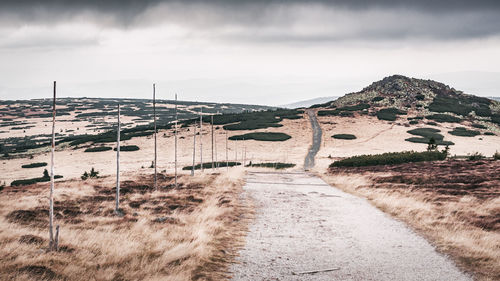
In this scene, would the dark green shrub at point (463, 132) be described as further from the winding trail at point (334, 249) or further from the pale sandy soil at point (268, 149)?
the winding trail at point (334, 249)

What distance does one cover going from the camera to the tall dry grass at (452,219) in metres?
9.95

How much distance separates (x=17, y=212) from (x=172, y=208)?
7.19 metres

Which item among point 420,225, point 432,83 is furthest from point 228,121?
point 420,225

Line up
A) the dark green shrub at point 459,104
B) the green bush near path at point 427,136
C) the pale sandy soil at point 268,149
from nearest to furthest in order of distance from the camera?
the pale sandy soil at point 268,149, the green bush near path at point 427,136, the dark green shrub at point 459,104

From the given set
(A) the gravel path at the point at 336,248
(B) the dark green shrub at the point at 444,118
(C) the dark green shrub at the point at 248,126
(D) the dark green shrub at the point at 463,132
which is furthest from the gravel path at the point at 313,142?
(A) the gravel path at the point at 336,248

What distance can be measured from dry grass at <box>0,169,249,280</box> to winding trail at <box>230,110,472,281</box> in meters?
0.90

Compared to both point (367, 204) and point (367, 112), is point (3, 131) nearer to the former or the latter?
point (367, 112)

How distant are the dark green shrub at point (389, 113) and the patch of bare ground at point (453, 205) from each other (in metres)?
73.8

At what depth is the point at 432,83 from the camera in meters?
147

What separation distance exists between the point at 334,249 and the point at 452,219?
6847 millimetres

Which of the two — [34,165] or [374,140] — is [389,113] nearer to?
[374,140]

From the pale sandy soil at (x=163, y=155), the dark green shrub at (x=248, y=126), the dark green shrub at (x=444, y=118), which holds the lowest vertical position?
the pale sandy soil at (x=163, y=155)

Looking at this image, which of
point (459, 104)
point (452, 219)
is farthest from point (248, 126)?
point (452, 219)

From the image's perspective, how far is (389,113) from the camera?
110m
